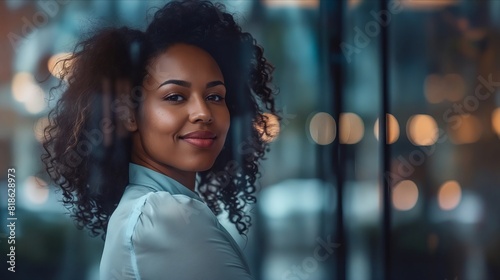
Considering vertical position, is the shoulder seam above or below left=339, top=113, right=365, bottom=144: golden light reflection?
below

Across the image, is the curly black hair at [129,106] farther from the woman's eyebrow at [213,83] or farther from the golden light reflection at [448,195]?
the golden light reflection at [448,195]

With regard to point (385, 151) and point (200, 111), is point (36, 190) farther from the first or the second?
point (385, 151)

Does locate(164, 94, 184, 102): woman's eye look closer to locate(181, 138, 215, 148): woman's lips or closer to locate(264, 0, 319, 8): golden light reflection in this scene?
locate(181, 138, 215, 148): woman's lips

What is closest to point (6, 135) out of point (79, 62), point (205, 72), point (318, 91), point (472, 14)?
point (79, 62)

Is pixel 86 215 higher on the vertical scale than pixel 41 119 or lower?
lower

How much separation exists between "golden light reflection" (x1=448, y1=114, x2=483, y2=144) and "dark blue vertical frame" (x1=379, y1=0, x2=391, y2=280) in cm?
Result: 25

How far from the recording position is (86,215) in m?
2.33

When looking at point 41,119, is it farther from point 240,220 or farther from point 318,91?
point 318,91

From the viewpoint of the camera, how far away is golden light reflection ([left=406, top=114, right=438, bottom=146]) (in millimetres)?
2414

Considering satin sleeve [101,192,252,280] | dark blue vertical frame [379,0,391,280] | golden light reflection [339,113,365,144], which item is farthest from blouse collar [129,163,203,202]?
dark blue vertical frame [379,0,391,280]

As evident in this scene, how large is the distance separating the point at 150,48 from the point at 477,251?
1.40 metres

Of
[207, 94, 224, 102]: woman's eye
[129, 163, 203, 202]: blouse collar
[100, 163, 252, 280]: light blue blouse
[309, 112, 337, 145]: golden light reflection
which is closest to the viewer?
[100, 163, 252, 280]: light blue blouse

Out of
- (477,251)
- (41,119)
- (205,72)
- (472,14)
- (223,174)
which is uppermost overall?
(472,14)

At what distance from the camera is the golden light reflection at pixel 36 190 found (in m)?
2.35
